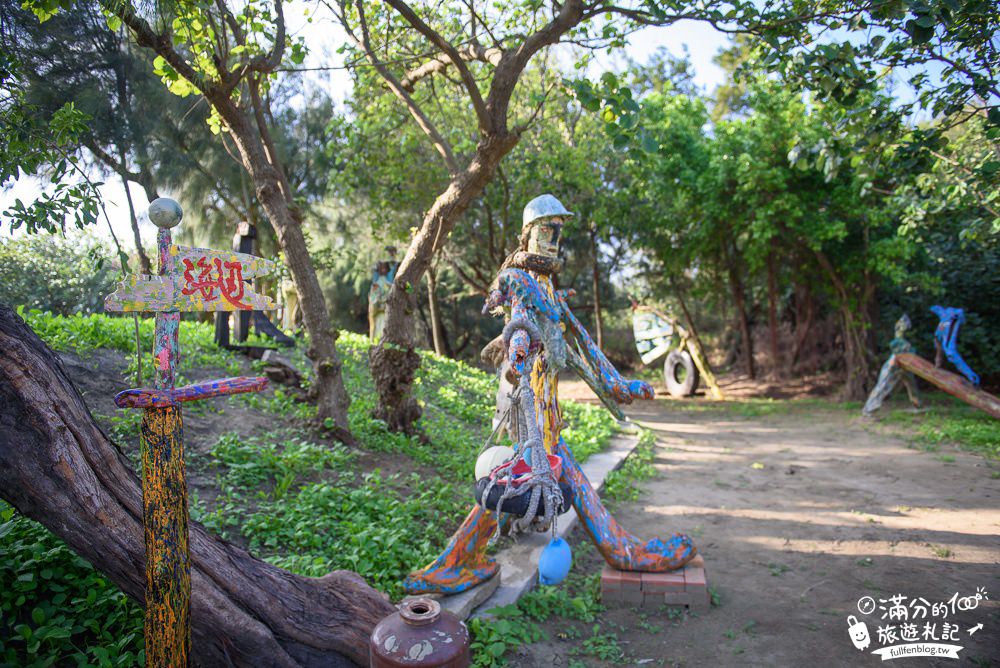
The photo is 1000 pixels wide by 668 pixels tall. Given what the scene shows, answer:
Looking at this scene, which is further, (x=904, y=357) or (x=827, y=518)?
(x=904, y=357)

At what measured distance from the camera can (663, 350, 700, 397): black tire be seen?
13.2 meters

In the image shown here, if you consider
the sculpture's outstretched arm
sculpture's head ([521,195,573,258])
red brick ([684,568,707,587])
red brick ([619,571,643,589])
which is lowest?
red brick ([619,571,643,589])

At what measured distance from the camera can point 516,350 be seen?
2916 mm

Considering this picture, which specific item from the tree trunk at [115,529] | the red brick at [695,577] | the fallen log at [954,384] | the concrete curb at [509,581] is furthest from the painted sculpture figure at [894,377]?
the tree trunk at [115,529]

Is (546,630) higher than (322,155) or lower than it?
lower

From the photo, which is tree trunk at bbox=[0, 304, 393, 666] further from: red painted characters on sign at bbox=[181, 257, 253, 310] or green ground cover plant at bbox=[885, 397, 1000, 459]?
green ground cover plant at bbox=[885, 397, 1000, 459]

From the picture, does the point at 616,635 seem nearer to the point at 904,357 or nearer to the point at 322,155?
the point at 904,357

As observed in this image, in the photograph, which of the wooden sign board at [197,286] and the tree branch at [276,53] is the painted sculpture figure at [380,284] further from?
the wooden sign board at [197,286]

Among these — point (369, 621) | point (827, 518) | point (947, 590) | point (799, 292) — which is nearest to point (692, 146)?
point (799, 292)

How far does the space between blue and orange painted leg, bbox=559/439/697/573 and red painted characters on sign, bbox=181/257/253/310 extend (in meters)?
1.92

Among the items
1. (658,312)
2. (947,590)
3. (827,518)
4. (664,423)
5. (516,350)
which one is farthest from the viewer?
(658,312)

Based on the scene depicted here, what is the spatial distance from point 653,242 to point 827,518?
1017cm

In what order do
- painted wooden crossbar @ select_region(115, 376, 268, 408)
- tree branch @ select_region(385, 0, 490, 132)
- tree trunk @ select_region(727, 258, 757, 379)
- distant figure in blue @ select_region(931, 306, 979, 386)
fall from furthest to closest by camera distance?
tree trunk @ select_region(727, 258, 757, 379)
distant figure in blue @ select_region(931, 306, 979, 386)
tree branch @ select_region(385, 0, 490, 132)
painted wooden crossbar @ select_region(115, 376, 268, 408)

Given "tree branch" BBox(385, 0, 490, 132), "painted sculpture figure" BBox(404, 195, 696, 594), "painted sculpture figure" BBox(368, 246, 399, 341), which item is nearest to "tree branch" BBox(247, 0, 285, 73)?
"tree branch" BBox(385, 0, 490, 132)
